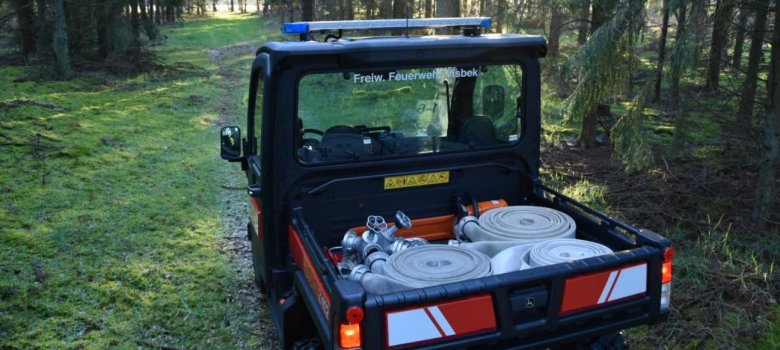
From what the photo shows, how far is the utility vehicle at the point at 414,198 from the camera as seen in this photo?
298cm

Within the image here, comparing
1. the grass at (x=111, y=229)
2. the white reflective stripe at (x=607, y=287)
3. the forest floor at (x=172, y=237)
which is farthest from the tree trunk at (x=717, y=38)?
the grass at (x=111, y=229)

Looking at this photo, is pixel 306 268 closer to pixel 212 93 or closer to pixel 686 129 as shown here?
pixel 686 129

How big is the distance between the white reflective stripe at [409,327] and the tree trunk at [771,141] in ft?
17.6

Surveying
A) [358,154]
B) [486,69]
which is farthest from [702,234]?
[358,154]

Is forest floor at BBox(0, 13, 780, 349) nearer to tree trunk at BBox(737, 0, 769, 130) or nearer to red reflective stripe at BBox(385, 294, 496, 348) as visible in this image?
tree trunk at BBox(737, 0, 769, 130)

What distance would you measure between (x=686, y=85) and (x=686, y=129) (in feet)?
1.74

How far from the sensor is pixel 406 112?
15.0 ft

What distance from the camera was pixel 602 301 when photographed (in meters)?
3.26

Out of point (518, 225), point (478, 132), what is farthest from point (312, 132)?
point (518, 225)

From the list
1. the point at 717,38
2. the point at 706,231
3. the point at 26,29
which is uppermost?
the point at 26,29

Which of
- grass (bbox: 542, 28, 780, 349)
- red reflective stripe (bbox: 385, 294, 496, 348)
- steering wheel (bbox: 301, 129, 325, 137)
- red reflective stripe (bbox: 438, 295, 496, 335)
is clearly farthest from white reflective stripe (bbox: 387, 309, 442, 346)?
grass (bbox: 542, 28, 780, 349)

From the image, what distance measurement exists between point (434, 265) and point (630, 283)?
1.11m

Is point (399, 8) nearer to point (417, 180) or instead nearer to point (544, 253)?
point (417, 180)

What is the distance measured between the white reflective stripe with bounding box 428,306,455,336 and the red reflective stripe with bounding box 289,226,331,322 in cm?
55
